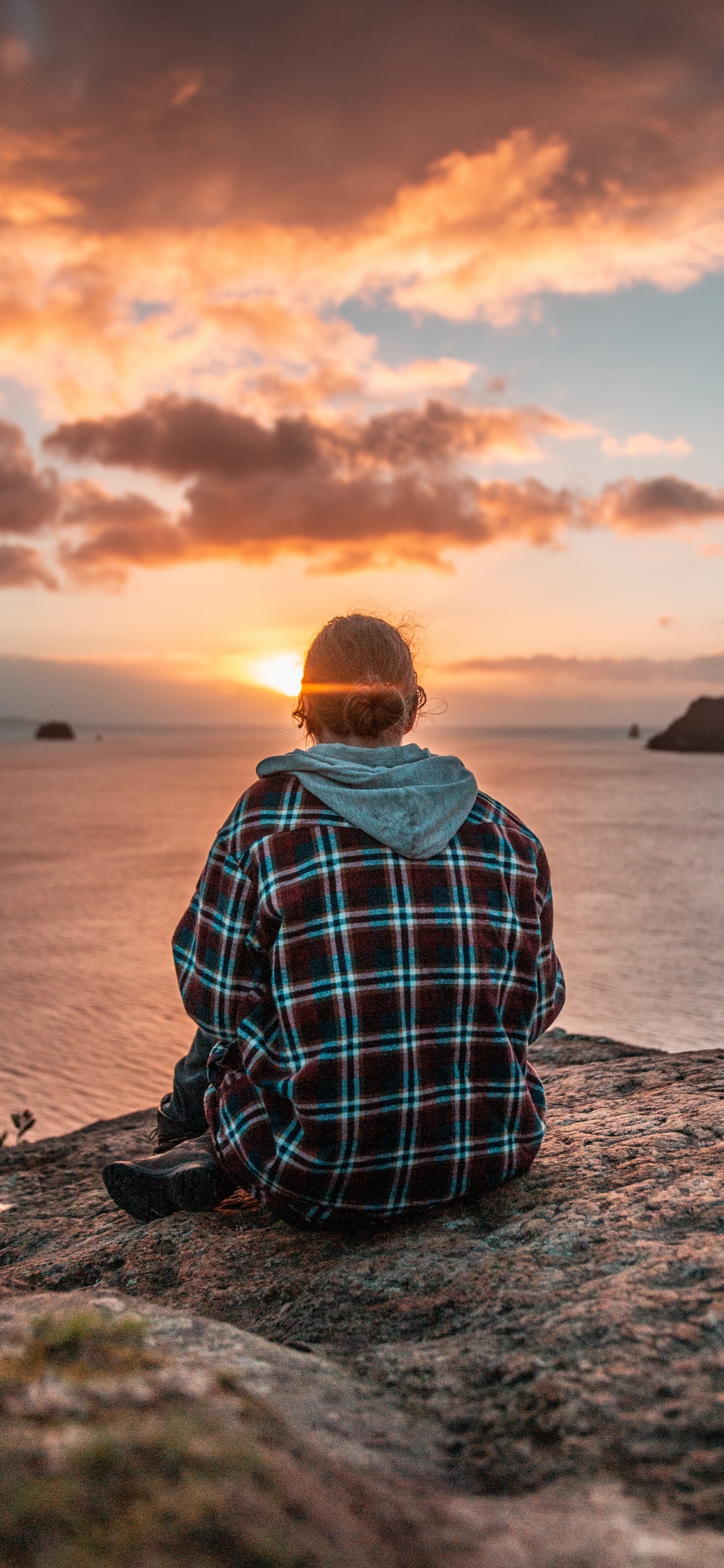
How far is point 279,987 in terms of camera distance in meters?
2.54

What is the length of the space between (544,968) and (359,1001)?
75cm

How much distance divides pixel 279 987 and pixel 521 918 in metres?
0.76

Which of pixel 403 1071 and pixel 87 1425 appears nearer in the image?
pixel 87 1425

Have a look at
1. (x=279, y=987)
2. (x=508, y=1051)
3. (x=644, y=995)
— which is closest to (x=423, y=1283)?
(x=508, y=1051)

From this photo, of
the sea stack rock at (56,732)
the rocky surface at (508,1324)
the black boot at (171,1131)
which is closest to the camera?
the rocky surface at (508,1324)

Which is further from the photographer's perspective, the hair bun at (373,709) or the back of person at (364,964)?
the hair bun at (373,709)

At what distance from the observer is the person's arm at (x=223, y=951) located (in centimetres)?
264

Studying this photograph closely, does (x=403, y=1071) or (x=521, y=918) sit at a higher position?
(x=521, y=918)

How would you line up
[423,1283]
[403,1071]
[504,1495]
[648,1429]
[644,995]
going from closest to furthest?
1. [504,1495]
2. [648,1429]
3. [423,1283]
4. [403,1071]
5. [644,995]

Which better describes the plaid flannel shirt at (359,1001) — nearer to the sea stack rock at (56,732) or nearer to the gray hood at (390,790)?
the gray hood at (390,790)

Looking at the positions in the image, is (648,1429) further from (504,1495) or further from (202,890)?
(202,890)

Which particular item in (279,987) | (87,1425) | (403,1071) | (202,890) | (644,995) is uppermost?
(202,890)

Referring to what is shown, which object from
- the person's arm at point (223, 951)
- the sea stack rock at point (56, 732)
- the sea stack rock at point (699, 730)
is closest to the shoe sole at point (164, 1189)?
the person's arm at point (223, 951)

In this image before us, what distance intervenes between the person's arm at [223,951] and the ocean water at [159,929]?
19.7 feet
